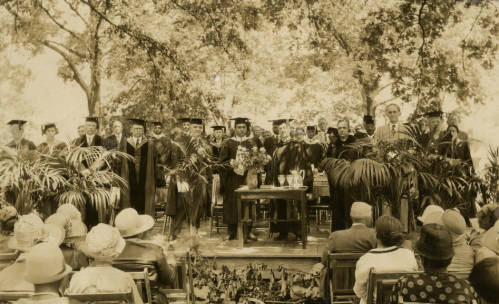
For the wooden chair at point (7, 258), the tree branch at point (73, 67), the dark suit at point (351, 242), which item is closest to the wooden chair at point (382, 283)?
the dark suit at point (351, 242)

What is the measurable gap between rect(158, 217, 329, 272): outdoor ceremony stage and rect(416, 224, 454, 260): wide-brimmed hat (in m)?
3.78

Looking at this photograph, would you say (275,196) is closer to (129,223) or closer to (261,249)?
(261,249)

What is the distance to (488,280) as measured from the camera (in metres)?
3.16

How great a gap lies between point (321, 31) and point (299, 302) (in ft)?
12.0

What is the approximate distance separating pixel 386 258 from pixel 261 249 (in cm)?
343

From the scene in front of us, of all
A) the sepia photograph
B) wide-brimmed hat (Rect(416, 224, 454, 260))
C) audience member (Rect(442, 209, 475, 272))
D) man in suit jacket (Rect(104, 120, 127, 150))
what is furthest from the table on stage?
wide-brimmed hat (Rect(416, 224, 454, 260))

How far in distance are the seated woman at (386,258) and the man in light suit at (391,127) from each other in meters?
3.46

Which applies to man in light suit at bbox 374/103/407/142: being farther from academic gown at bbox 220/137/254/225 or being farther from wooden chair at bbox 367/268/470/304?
wooden chair at bbox 367/268/470/304

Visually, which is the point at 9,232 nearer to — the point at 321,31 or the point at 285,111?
the point at 285,111

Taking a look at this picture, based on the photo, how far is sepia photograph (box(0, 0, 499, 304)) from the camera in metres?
7.11

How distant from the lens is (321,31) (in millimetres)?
7785

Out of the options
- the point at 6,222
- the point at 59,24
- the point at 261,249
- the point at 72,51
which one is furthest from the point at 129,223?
the point at 59,24

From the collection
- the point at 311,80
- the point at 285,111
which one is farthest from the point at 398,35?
→ the point at 285,111

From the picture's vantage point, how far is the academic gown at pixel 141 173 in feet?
26.3
